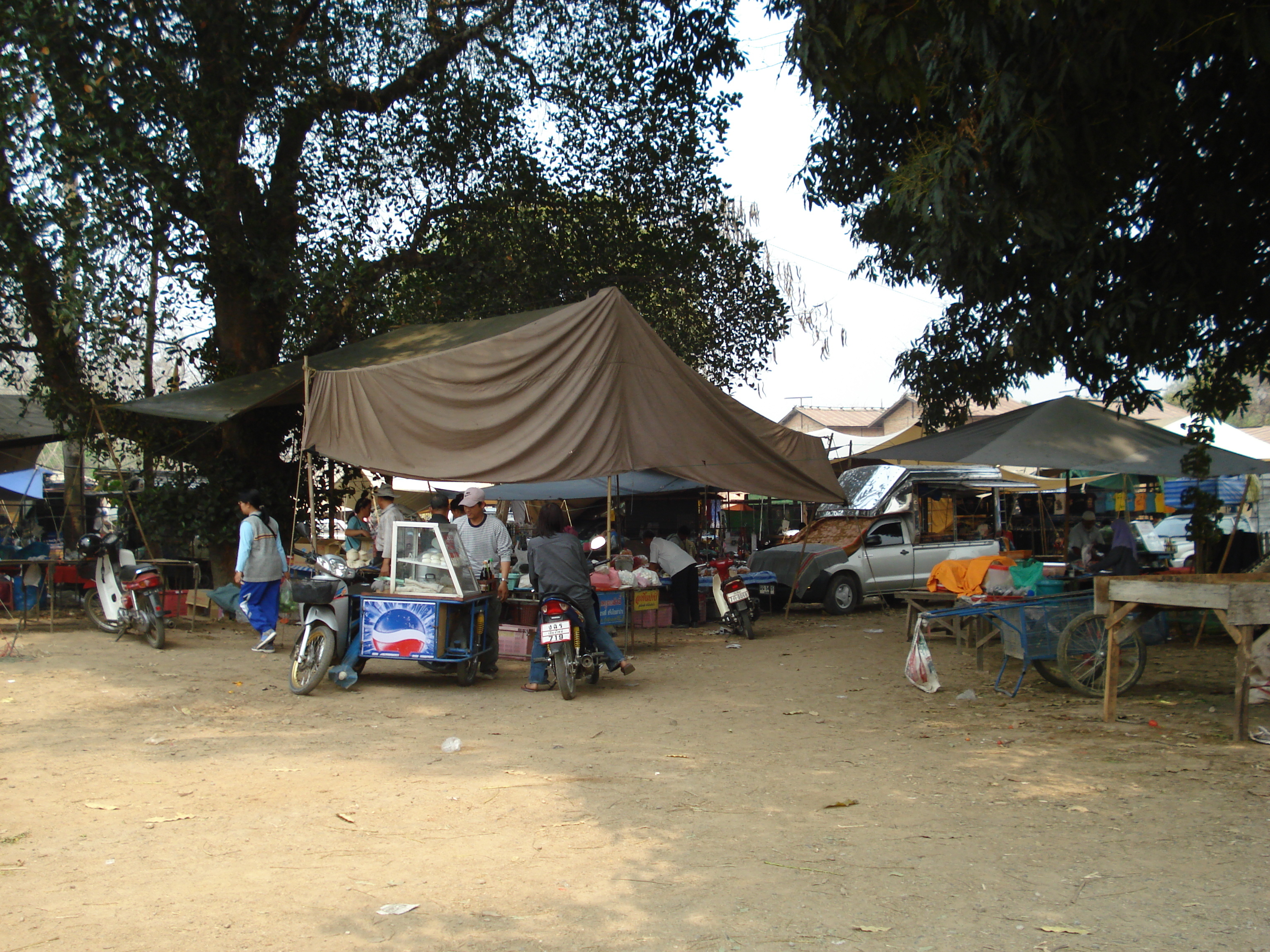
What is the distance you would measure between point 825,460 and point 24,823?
8.66 m

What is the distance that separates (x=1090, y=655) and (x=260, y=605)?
7960 millimetres

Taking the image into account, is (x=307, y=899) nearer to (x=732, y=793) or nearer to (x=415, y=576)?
(x=732, y=793)

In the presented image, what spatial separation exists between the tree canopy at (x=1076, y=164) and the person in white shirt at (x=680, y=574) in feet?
14.9

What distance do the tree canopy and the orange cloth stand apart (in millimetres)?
2028

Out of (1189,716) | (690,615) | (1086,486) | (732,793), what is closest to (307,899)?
(732,793)

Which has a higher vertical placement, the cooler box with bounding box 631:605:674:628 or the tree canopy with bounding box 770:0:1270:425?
A: the tree canopy with bounding box 770:0:1270:425

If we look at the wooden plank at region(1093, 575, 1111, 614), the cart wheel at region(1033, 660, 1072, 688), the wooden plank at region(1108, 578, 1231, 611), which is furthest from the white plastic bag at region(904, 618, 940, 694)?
the wooden plank at region(1108, 578, 1231, 611)

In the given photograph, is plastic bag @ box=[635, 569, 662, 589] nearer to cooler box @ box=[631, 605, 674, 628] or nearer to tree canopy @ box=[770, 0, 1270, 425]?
cooler box @ box=[631, 605, 674, 628]

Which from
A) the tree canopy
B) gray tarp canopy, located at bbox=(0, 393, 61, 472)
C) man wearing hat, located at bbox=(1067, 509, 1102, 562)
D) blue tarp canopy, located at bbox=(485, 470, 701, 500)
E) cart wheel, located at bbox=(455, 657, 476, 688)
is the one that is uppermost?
the tree canopy

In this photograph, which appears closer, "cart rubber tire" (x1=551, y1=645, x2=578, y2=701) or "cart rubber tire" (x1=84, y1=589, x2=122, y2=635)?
"cart rubber tire" (x1=551, y1=645, x2=578, y2=701)

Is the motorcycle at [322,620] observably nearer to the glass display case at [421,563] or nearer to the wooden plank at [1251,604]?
the glass display case at [421,563]

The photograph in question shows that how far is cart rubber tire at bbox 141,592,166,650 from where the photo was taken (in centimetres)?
1030

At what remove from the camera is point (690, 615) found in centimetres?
1374

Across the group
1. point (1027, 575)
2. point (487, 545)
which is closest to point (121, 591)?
point (487, 545)
